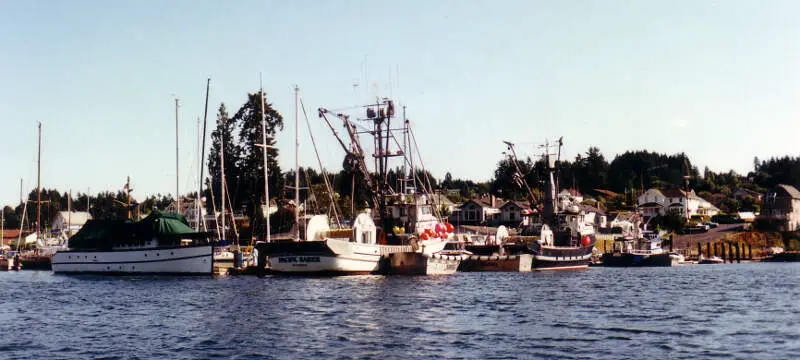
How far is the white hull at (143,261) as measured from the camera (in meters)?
77.3

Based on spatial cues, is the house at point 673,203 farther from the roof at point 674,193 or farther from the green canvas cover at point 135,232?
the green canvas cover at point 135,232

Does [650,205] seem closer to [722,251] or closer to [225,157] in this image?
[722,251]

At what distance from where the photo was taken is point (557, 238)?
102562 mm

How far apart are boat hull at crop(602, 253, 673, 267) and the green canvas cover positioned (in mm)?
61971

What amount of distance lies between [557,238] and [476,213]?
56.7 meters

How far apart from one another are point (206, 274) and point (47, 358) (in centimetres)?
4955

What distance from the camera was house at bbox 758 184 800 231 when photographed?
149250 mm

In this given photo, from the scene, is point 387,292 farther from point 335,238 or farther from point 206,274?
point 206,274

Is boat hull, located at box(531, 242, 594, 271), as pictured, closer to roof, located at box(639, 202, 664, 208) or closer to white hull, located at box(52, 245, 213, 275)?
white hull, located at box(52, 245, 213, 275)

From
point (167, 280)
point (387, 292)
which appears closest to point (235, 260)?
point (167, 280)

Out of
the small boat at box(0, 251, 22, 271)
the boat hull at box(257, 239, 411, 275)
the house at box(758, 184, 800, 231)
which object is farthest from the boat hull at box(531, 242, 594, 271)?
the small boat at box(0, 251, 22, 271)

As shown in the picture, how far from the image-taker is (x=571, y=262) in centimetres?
9812

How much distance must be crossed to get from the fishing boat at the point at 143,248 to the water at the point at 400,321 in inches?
602

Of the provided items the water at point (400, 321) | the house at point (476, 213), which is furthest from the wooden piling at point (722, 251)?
the water at point (400, 321)
